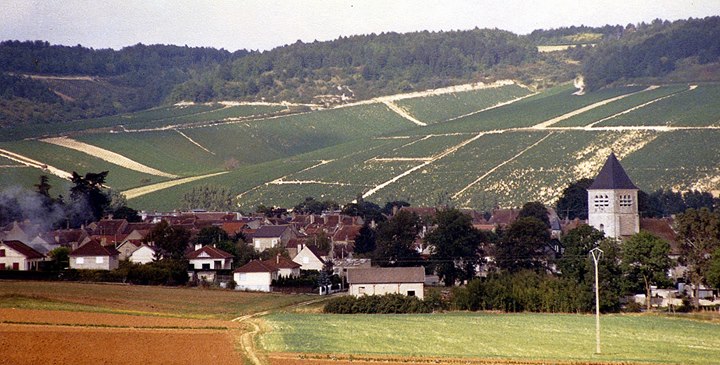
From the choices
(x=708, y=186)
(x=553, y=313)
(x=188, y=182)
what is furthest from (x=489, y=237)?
(x=188, y=182)

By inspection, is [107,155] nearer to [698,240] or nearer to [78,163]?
[78,163]

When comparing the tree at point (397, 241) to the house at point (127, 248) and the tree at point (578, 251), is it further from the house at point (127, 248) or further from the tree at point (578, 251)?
the house at point (127, 248)

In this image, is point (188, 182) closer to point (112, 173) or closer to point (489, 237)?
point (112, 173)

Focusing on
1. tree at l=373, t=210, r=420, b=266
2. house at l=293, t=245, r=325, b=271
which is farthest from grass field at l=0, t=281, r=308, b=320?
house at l=293, t=245, r=325, b=271

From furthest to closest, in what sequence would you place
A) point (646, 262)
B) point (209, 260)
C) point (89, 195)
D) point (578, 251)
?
point (89, 195) < point (209, 260) < point (578, 251) < point (646, 262)

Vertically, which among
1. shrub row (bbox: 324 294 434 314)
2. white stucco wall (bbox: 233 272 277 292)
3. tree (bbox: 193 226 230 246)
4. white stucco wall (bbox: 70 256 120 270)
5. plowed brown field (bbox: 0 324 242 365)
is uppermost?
tree (bbox: 193 226 230 246)

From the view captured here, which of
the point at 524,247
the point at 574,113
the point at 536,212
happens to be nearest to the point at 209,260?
the point at 524,247

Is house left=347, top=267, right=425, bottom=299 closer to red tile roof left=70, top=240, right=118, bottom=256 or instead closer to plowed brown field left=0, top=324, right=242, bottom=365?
red tile roof left=70, top=240, right=118, bottom=256
